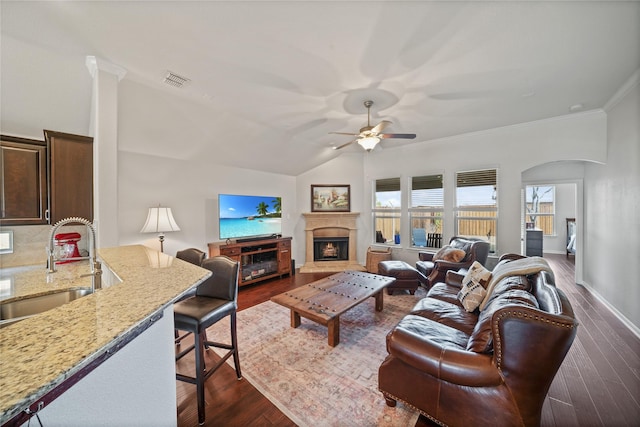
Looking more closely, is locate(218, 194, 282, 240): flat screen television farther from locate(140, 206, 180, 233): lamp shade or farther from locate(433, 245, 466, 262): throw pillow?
locate(433, 245, 466, 262): throw pillow

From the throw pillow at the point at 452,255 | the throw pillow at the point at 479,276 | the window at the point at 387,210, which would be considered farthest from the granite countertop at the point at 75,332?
the window at the point at 387,210

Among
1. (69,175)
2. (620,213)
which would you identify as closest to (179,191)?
(69,175)

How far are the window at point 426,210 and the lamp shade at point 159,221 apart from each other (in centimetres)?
466

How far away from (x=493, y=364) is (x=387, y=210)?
4592 millimetres

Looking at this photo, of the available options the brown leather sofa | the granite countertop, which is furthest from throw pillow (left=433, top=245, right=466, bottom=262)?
the granite countertop

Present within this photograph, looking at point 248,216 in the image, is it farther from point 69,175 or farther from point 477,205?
point 477,205

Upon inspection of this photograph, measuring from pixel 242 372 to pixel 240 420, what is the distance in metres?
0.49

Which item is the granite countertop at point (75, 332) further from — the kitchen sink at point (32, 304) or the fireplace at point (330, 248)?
the fireplace at point (330, 248)

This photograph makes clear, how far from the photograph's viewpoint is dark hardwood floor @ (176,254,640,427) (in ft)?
5.46

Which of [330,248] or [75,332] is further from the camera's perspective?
[330,248]

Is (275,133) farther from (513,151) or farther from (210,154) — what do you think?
(513,151)

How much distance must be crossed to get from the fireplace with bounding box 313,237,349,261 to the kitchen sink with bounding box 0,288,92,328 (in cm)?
462

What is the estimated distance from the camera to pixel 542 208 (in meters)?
7.31

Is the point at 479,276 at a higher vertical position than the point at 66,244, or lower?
lower
